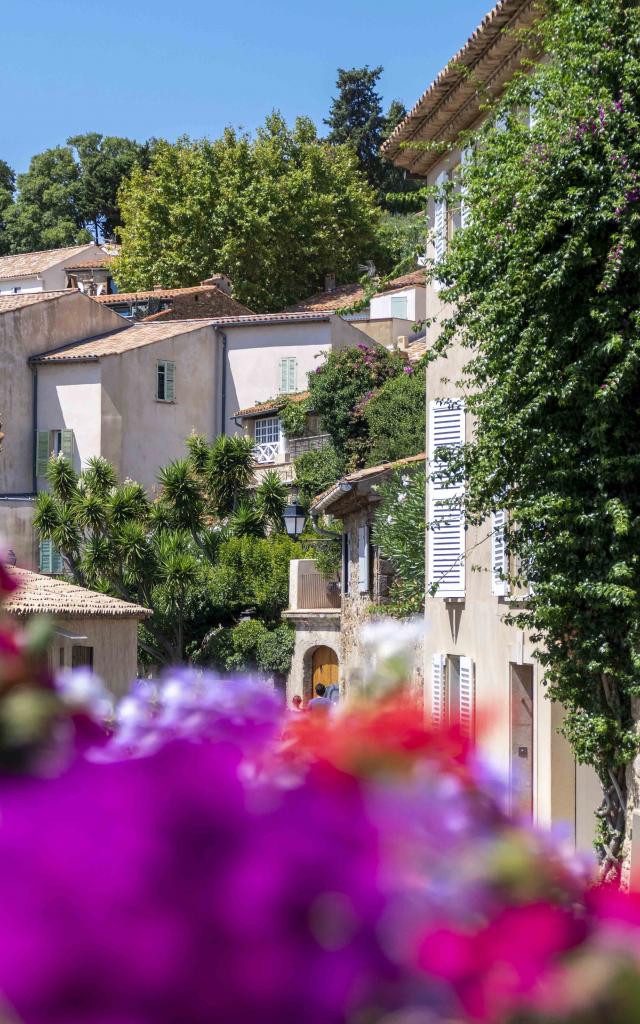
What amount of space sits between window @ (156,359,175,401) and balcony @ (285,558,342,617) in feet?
41.8

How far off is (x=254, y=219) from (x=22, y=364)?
11.9m

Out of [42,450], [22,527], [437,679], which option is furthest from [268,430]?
[437,679]

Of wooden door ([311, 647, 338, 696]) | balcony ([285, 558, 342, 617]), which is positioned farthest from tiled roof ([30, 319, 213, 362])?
wooden door ([311, 647, 338, 696])

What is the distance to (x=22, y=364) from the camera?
4584 cm

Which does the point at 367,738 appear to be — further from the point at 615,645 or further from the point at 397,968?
the point at 615,645

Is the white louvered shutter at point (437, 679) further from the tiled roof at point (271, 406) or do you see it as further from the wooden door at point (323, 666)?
A: the tiled roof at point (271, 406)

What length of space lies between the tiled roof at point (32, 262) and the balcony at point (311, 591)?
3263cm

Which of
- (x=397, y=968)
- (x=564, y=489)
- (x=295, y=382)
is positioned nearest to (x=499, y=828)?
(x=397, y=968)

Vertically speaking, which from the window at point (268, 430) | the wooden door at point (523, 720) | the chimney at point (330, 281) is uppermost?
the chimney at point (330, 281)

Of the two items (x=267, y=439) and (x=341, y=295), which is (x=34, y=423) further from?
(x=341, y=295)

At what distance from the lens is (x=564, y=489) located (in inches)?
468

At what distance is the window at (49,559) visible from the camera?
4309 centimetres

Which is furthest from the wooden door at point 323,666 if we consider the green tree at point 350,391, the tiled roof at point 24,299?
the tiled roof at point 24,299

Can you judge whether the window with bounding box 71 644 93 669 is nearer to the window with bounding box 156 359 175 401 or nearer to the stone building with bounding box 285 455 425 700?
the stone building with bounding box 285 455 425 700
